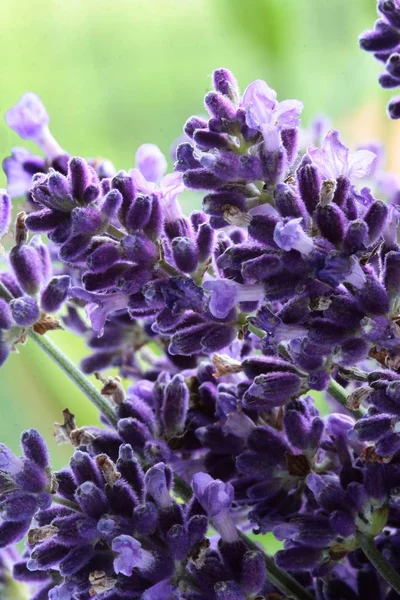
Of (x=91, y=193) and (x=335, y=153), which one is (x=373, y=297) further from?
(x=91, y=193)

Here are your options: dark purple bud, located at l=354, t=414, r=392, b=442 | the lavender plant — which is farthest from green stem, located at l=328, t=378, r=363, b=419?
dark purple bud, located at l=354, t=414, r=392, b=442

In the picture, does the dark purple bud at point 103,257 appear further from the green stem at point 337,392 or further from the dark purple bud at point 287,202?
the green stem at point 337,392

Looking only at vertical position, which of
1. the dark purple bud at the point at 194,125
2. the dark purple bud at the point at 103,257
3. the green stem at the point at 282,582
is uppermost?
the dark purple bud at the point at 194,125

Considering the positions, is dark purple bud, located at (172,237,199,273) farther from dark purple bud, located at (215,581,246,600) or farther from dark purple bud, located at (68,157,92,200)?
dark purple bud, located at (215,581,246,600)

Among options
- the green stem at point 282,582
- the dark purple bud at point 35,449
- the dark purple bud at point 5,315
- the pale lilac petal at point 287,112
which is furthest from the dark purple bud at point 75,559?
the pale lilac petal at point 287,112

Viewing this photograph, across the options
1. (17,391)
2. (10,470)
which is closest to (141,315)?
(10,470)

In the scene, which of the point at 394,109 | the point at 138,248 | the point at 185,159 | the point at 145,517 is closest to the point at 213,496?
the point at 145,517

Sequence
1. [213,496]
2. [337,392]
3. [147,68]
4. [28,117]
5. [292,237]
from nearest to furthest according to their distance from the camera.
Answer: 1. [292,237]
2. [213,496]
3. [337,392]
4. [28,117]
5. [147,68]

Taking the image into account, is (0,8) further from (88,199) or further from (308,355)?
(308,355)
